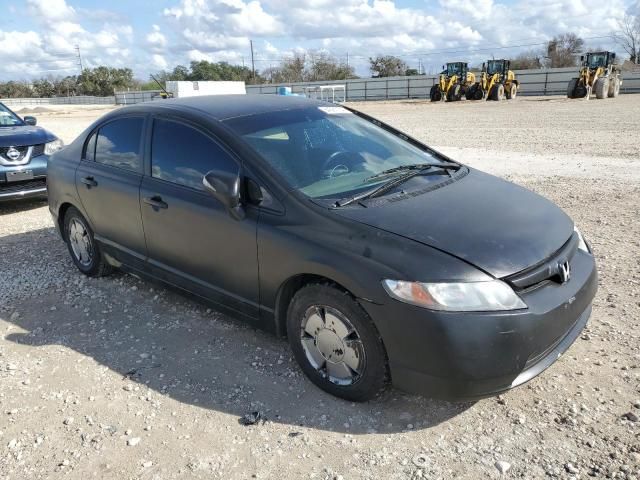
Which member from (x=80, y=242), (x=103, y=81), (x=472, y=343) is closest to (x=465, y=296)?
(x=472, y=343)

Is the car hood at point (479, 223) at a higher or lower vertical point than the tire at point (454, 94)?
higher

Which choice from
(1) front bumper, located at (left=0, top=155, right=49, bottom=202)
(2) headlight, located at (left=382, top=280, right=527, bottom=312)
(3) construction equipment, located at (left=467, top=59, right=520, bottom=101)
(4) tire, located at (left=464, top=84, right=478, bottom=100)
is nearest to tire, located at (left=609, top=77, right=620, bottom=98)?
(3) construction equipment, located at (left=467, top=59, right=520, bottom=101)

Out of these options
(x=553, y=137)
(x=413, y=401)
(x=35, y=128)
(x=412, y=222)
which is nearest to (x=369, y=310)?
(x=412, y=222)

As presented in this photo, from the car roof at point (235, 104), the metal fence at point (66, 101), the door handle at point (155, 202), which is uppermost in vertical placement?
the car roof at point (235, 104)

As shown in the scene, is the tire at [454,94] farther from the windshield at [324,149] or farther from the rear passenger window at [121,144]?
the rear passenger window at [121,144]

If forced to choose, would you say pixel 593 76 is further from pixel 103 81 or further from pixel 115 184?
pixel 103 81

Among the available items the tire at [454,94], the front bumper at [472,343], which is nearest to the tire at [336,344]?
the front bumper at [472,343]

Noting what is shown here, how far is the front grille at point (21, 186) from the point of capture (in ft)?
24.7

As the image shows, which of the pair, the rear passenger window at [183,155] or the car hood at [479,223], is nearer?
the car hood at [479,223]

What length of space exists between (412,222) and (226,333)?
70.4 inches

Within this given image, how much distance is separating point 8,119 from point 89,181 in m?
5.49

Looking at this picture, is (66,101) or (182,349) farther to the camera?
(66,101)

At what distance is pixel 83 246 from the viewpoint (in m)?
5.05

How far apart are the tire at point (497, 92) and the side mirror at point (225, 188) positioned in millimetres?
33120
